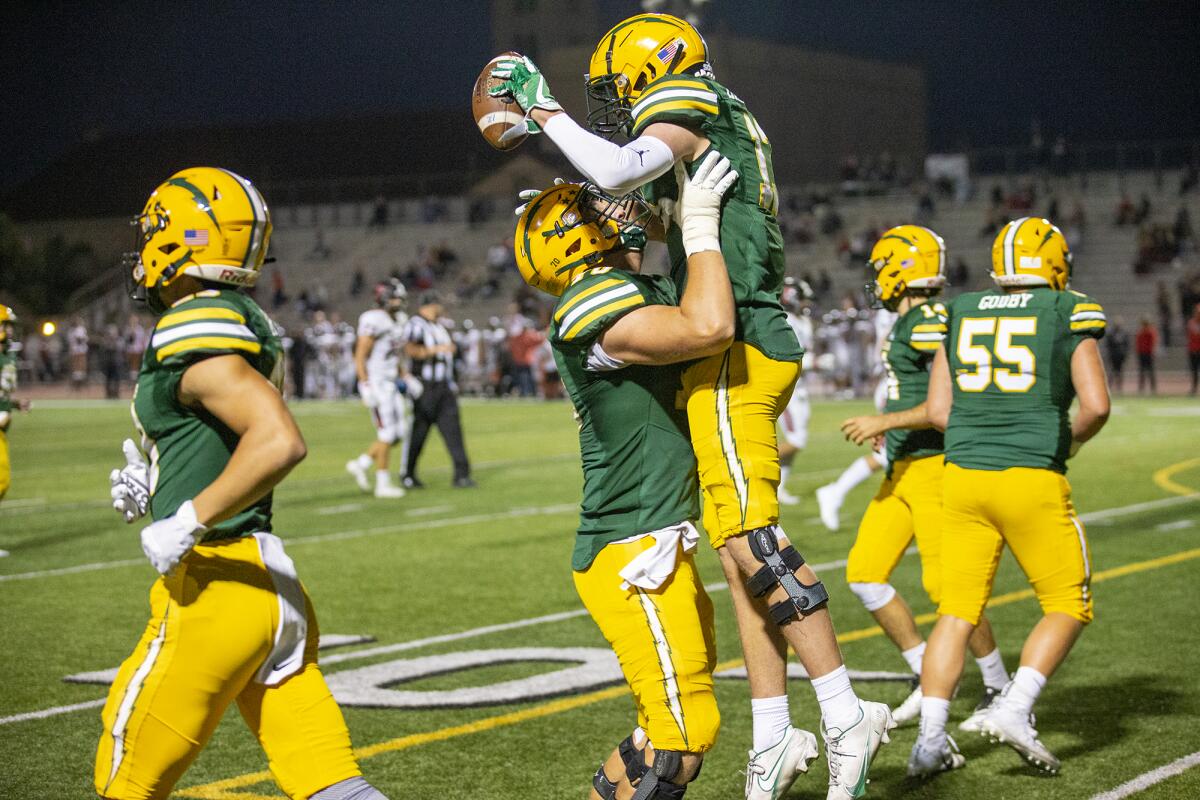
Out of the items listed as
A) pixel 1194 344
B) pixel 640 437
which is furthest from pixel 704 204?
pixel 1194 344

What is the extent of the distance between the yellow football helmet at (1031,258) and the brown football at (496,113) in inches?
93.9

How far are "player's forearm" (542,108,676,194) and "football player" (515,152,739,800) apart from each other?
17cm

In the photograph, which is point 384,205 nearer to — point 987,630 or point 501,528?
point 501,528

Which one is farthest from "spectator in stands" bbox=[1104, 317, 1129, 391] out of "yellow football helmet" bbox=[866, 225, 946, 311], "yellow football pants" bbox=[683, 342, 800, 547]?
"yellow football pants" bbox=[683, 342, 800, 547]

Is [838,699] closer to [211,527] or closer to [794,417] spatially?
[211,527]

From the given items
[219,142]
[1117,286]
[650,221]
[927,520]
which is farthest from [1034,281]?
[219,142]

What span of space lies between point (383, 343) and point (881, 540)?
33.2 feet

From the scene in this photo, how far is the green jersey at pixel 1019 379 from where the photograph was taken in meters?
5.55

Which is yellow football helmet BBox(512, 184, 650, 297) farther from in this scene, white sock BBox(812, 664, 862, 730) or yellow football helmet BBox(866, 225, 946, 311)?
yellow football helmet BBox(866, 225, 946, 311)

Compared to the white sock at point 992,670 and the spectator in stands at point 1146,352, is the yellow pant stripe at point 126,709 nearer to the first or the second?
the white sock at point 992,670

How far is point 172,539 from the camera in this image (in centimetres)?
334

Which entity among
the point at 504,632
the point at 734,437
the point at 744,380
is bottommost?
the point at 504,632

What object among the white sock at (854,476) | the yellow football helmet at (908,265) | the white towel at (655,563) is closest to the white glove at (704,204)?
the white towel at (655,563)

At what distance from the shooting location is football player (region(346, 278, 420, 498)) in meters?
15.1
